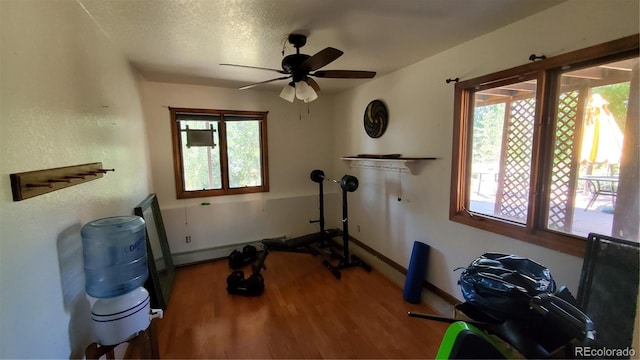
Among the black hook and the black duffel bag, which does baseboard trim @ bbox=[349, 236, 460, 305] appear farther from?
the black hook

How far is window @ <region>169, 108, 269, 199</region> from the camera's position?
147 inches

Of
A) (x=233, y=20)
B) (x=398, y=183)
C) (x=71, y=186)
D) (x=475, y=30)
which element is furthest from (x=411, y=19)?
(x=71, y=186)

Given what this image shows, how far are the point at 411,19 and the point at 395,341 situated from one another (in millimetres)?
2500

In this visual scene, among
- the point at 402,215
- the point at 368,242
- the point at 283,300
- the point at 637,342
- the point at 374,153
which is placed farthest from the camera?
the point at 368,242

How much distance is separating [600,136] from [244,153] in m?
3.78

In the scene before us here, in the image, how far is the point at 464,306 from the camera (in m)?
1.33

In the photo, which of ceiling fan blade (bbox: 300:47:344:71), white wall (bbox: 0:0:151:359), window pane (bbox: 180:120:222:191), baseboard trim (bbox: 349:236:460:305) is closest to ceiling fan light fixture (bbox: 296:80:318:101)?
ceiling fan blade (bbox: 300:47:344:71)

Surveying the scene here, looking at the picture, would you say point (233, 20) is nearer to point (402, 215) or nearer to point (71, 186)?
point (71, 186)

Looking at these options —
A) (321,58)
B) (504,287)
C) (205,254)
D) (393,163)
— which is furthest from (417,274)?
(205,254)

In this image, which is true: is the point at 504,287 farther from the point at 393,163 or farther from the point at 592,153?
the point at 393,163

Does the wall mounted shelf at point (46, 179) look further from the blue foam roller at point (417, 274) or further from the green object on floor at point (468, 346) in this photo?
the blue foam roller at point (417, 274)

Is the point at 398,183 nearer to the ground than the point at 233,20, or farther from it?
nearer to the ground

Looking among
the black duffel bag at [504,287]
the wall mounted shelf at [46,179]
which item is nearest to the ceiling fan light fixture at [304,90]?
the wall mounted shelf at [46,179]

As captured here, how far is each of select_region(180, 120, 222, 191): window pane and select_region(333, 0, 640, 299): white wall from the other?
1.98 m
